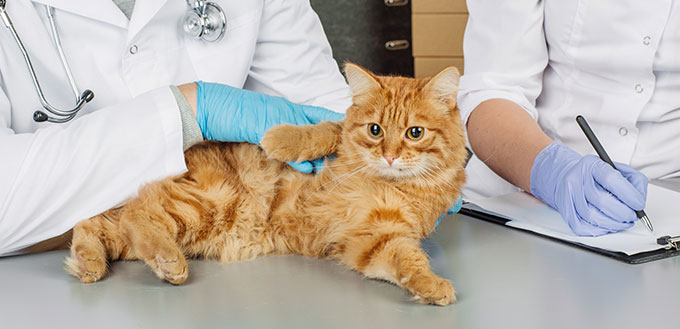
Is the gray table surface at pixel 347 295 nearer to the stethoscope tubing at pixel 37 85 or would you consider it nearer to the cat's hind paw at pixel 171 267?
the cat's hind paw at pixel 171 267

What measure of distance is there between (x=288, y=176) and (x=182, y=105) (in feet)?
0.87

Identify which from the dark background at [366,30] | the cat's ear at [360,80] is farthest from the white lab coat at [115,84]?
the dark background at [366,30]

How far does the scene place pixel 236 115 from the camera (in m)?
1.33

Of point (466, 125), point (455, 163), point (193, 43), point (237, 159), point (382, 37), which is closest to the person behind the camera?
point (455, 163)

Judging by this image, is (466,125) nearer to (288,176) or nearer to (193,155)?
(288,176)

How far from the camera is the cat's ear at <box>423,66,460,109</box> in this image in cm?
121

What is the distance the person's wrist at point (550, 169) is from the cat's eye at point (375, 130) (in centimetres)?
42

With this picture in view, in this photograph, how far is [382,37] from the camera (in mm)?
2967

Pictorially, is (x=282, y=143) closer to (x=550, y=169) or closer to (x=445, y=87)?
(x=445, y=87)

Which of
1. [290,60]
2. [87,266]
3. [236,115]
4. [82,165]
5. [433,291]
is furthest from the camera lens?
[290,60]

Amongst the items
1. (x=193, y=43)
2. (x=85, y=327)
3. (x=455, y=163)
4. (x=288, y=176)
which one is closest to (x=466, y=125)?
(x=455, y=163)

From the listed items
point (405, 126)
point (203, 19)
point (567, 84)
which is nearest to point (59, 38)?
point (203, 19)

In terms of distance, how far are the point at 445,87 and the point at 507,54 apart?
1.95 feet

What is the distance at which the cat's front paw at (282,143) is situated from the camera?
49.9 inches
